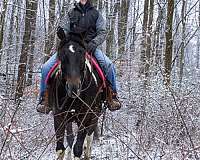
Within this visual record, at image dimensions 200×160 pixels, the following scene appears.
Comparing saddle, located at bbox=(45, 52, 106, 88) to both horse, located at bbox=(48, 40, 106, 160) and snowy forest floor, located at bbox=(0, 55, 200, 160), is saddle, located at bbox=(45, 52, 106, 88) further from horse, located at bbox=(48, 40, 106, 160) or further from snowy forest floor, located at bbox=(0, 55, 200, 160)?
snowy forest floor, located at bbox=(0, 55, 200, 160)

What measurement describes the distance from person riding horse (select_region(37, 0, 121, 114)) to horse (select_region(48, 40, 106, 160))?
23 cm

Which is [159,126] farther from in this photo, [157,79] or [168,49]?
[157,79]

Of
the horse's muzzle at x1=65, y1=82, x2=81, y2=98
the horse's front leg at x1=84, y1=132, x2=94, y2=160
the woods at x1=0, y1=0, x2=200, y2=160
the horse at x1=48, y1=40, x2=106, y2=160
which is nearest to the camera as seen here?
the woods at x1=0, y1=0, x2=200, y2=160

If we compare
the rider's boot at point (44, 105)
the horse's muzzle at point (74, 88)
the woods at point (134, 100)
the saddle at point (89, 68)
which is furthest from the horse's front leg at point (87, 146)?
the horse's muzzle at point (74, 88)

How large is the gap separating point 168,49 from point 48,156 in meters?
5.51

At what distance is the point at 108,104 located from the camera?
6.91 meters

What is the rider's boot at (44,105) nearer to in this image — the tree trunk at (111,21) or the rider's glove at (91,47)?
the rider's glove at (91,47)

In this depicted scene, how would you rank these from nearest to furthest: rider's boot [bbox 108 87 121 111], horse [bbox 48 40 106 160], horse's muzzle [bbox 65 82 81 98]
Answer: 1. horse's muzzle [bbox 65 82 81 98]
2. horse [bbox 48 40 106 160]
3. rider's boot [bbox 108 87 121 111]

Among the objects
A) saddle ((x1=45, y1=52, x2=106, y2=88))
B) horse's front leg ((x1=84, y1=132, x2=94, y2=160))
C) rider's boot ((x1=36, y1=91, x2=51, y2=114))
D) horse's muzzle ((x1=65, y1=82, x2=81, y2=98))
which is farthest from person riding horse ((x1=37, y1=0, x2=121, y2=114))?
horse's muzzle ((x1=65, y1=82, x2=81, y2=98))

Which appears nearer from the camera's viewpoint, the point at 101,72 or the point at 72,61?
the point at 72,61

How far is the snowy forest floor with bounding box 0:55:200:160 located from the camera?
3798mm

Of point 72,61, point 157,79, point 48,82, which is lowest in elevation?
point 157,79

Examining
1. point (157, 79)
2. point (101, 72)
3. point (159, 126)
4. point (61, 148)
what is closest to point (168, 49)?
point (157, 79)

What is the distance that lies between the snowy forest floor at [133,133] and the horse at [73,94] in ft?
0.87
